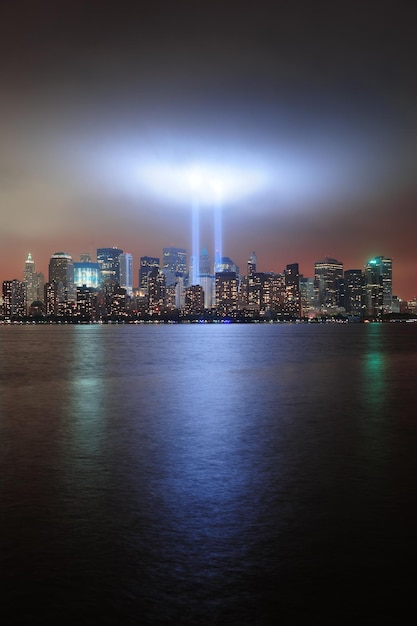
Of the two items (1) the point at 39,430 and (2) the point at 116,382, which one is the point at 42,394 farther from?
(1) the point at 39,430

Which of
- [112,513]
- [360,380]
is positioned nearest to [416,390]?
[360,380]

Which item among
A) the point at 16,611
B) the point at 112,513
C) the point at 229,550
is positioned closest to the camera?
the point at 16,611

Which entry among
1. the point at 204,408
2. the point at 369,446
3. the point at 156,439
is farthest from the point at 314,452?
the point at 204,408

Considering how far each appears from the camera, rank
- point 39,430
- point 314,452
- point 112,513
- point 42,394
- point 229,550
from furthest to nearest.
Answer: point 42,394, point 39,430, point 314,452, point 112,513, point 229,550

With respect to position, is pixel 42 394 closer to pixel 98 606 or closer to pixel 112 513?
pixel 112 513

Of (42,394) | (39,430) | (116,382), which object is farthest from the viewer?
(116,382)

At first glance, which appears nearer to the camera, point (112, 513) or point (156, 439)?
point (112, 513)
